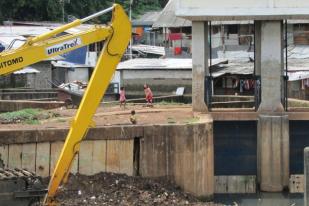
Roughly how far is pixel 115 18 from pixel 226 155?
1167cm

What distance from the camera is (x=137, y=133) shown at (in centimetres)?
2031

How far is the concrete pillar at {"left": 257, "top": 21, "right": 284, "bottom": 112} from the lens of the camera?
26.2 metres

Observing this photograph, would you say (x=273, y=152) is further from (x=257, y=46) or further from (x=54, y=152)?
(x=54, y=152)

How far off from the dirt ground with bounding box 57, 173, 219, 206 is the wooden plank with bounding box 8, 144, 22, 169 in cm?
169

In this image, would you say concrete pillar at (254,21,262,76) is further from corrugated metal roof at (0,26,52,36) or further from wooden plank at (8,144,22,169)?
corrugated metal roof at (0,26,52,36)

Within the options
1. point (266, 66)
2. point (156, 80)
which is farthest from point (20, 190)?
point (156, 80)

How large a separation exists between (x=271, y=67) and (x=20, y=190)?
1469 centimetres

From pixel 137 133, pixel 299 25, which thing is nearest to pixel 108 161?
pixel 137 133

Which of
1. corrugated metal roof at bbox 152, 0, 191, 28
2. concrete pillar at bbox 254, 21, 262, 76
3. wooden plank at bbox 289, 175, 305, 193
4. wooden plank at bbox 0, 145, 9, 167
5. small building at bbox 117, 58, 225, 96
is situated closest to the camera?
wooden plank at bbox 0, 145, 9, 167

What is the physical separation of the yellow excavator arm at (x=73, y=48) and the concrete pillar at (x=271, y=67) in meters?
11.3

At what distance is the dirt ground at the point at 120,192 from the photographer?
1786 cm

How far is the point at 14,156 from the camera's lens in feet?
63.2

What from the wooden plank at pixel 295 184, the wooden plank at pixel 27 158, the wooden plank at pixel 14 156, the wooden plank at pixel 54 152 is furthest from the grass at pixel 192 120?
the wooden plank at pixel 14 156

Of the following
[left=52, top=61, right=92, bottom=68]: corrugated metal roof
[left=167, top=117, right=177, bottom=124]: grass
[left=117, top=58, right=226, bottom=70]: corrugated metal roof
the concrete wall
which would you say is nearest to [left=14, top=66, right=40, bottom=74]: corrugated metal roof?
[left=52, top=61, right=92, bottom=68]: corrugated metal roof
